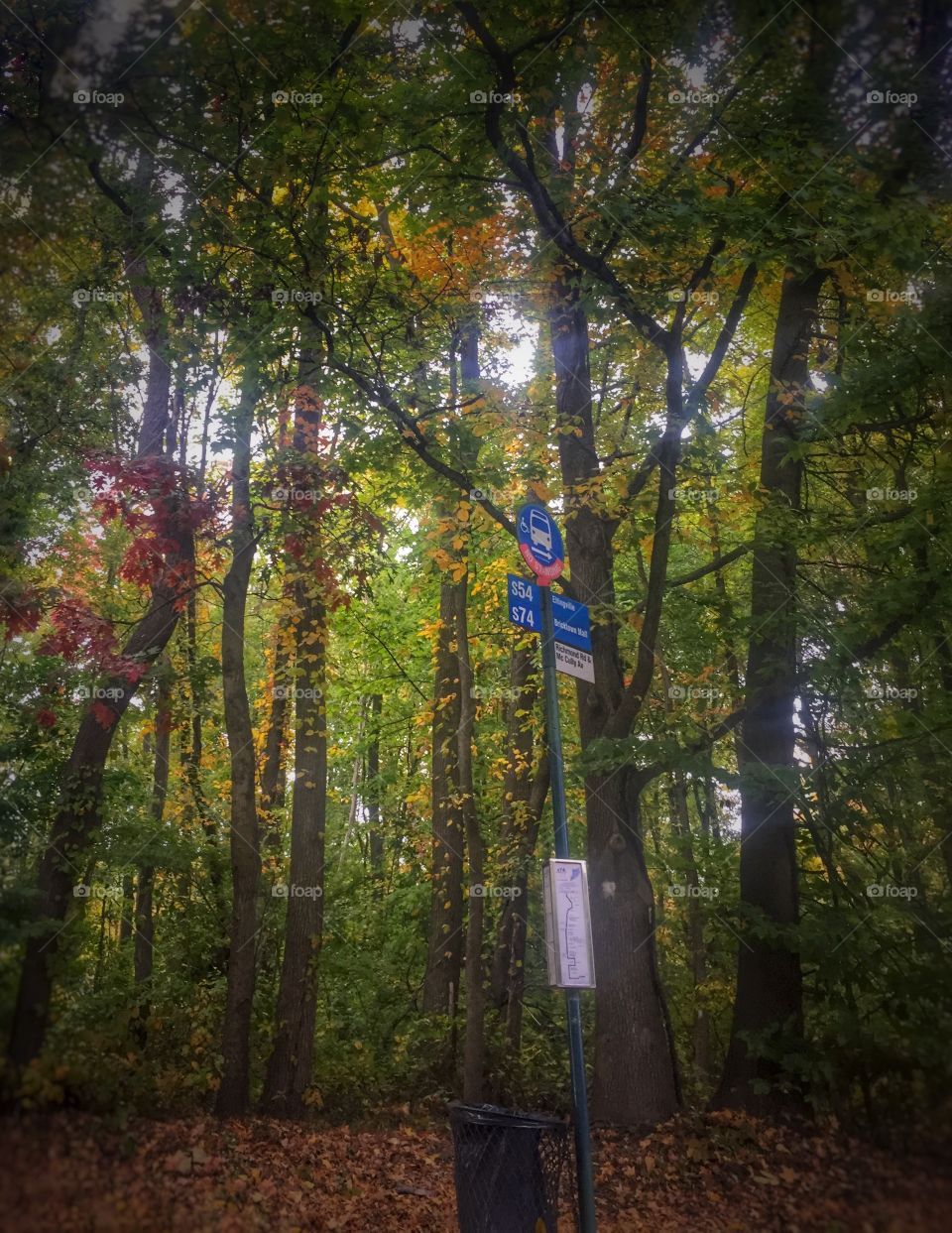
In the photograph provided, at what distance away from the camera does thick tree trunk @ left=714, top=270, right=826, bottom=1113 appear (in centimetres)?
740

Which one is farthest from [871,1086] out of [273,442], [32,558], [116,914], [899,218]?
[116,914]

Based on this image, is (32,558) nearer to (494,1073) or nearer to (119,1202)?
(119,1202)

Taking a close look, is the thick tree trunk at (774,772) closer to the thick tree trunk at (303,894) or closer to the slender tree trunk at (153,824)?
the thick tree trunk at (303,894)

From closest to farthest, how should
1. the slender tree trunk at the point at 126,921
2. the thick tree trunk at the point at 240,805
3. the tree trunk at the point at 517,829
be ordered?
1. the thick tree trunk at the point at 240,805
2. the tree trunk at the point at 517,829
3. the slender tree trunk at the point at 126,921

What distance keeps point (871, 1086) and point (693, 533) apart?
866cm

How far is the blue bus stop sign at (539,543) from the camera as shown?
17.5ft

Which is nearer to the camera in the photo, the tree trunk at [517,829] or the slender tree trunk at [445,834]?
the tree trunk at [517,829]

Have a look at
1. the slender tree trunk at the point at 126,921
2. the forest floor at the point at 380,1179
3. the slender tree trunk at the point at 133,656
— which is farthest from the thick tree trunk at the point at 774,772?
the slender tree trunk at the point at 126,921

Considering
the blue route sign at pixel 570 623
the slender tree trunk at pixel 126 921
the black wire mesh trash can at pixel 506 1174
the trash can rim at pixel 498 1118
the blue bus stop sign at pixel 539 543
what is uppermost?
the blue bus stop sign at pixel 539 543

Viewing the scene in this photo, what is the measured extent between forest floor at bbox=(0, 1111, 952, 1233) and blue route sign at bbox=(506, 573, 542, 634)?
3226 mm

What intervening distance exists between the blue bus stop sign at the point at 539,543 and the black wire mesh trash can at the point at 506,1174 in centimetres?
347

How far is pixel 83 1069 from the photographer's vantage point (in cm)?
367

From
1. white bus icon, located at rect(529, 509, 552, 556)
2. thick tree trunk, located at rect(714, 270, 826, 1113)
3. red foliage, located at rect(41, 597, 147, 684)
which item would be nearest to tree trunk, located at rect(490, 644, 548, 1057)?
thick tree trunk, located at rect(714, 270, 826, 1113)

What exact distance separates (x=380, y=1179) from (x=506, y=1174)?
284 cm
